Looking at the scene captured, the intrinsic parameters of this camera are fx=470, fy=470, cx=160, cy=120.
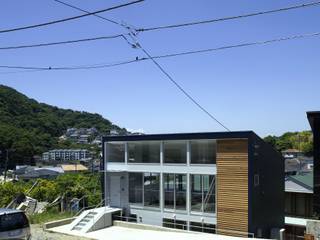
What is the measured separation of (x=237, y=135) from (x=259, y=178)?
2.73 meters

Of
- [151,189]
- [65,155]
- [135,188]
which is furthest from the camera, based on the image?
[65,155]

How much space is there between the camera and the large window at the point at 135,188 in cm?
2606

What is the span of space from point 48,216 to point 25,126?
3745 inches

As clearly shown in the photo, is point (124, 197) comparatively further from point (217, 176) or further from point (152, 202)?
point (217, 176)

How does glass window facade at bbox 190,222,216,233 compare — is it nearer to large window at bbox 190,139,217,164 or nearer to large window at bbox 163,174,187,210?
large window at bbox 163,174,187,210

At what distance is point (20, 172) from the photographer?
365 ft

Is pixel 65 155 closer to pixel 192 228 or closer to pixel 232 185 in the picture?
pixel 192 228

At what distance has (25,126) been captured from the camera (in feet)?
388

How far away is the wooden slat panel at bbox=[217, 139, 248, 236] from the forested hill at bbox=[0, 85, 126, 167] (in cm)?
9007

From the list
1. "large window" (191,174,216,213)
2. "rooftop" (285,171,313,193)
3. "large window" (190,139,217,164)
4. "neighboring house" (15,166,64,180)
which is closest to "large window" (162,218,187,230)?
"large window" (191,174,216,213)

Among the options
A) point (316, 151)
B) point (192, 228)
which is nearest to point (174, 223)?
point (192, 228)

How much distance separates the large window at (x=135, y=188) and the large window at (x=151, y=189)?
32 centimetres

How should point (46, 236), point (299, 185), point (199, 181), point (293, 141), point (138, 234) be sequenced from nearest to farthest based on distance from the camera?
point (46, 236)
point (138, 234)
point (199, 181)
point (299, 185)
point (293, 141)

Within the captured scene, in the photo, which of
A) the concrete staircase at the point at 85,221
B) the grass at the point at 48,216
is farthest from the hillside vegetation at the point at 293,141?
the concrete staircase at the point at 85,221
